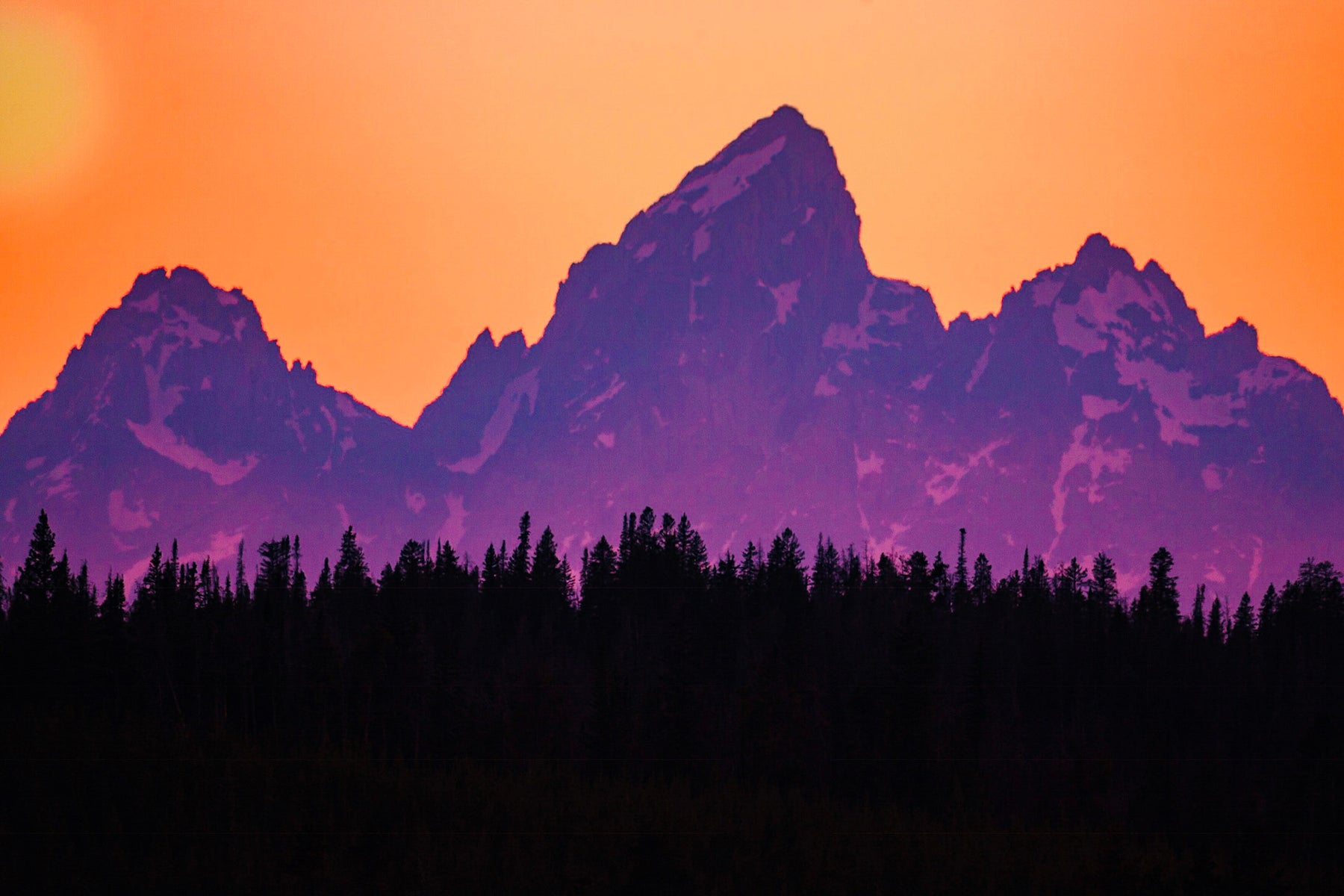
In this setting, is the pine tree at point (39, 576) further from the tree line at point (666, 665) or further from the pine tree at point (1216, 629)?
the pine tree at point (1216, 629)

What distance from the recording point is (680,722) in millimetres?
89875

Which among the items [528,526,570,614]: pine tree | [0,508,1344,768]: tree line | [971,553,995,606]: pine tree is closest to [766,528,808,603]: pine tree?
[0,508,1344,768]: tree line

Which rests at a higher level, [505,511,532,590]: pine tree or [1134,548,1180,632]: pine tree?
[505,511,532,590]: pine tree

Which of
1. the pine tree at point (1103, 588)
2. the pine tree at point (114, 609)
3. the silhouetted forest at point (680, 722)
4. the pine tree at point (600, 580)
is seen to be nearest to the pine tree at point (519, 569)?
the silhouetted forest at point (680, 722)

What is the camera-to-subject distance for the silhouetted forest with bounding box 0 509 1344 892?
60.2 metres

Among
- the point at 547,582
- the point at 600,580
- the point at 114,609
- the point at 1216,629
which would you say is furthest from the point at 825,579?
the point at 114,609

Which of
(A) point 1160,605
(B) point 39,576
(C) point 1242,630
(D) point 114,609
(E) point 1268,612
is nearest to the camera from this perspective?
(B) point 39,576

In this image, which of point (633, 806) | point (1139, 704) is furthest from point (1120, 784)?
point (633, 806)

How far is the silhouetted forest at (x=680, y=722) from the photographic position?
6019 cm

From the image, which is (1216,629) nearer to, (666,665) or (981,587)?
(981,587)

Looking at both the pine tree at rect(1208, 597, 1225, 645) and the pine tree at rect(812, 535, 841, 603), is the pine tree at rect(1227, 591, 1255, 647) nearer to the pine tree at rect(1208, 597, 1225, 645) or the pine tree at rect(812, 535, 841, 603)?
the pine tree at rect(1208, 597, 1225, 645)

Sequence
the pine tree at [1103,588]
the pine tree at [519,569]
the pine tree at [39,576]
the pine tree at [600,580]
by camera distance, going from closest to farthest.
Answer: the pine tree at [39,576], the pine tree at [600,580], the pine tree at [519,569], the pine tree at [1103,588]

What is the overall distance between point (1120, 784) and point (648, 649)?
126ft

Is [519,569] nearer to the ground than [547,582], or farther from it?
farther from it
